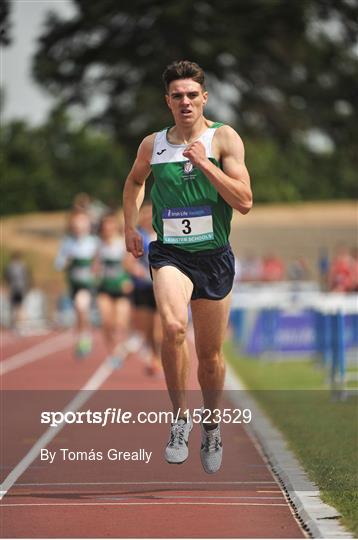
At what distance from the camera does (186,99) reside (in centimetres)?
829

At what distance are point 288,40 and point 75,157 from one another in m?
48.9

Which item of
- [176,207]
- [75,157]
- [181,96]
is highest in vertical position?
[181,96]

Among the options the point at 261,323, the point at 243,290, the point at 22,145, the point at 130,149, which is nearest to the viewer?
the point at 261,323

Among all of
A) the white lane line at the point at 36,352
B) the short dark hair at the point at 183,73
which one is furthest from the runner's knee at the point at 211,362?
the white lane line at the point at 36,352

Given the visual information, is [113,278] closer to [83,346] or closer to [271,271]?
[83,346]

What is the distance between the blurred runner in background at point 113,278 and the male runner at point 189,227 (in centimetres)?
1097

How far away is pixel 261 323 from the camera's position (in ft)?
79.6

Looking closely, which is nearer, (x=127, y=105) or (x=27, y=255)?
(x=127, y=105)

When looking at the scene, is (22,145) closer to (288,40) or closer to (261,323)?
(288,40)

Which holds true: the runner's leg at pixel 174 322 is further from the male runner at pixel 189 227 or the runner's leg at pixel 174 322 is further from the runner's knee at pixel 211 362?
the runner's knee at pixel 211 362

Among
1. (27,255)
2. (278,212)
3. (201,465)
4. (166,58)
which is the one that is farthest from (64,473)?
(278,212)

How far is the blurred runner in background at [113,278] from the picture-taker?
19.7 meters

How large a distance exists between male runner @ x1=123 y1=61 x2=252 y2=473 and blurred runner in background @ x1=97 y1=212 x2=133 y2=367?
1097cm

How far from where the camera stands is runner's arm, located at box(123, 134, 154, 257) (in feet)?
28.1
